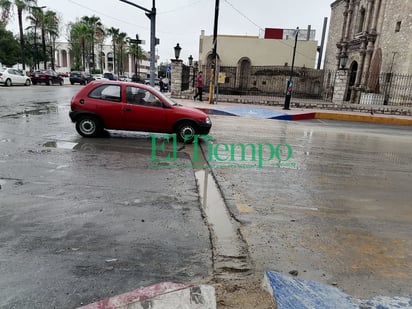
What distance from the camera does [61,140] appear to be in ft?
28.8

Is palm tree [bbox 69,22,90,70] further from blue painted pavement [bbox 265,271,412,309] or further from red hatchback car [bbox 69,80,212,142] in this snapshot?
blue painted pavement [bbox 265,271,412,309]

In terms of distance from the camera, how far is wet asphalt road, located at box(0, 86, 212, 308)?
3.00m

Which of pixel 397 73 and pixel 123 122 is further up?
pixel 397 73

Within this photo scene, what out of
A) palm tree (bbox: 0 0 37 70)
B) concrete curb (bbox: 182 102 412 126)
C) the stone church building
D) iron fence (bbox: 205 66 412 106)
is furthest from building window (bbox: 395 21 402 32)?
palm tree (bbox: 0 0 37 70)

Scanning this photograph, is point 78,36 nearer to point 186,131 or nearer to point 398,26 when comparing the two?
point 398,26

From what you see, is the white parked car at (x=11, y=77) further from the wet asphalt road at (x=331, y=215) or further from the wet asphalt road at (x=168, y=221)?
the wet asphalt road at (x=331, y=215)

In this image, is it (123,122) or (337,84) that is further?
(337,84)

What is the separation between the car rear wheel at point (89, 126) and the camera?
29.8ft

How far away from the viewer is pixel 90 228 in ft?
13.2

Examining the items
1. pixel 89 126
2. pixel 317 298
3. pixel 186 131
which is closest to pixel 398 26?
pixel 186 131

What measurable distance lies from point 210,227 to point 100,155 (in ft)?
13.5

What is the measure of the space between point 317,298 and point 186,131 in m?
6.83

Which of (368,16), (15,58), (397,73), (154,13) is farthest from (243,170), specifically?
(15,58)

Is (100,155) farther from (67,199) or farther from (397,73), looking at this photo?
(397,73)
